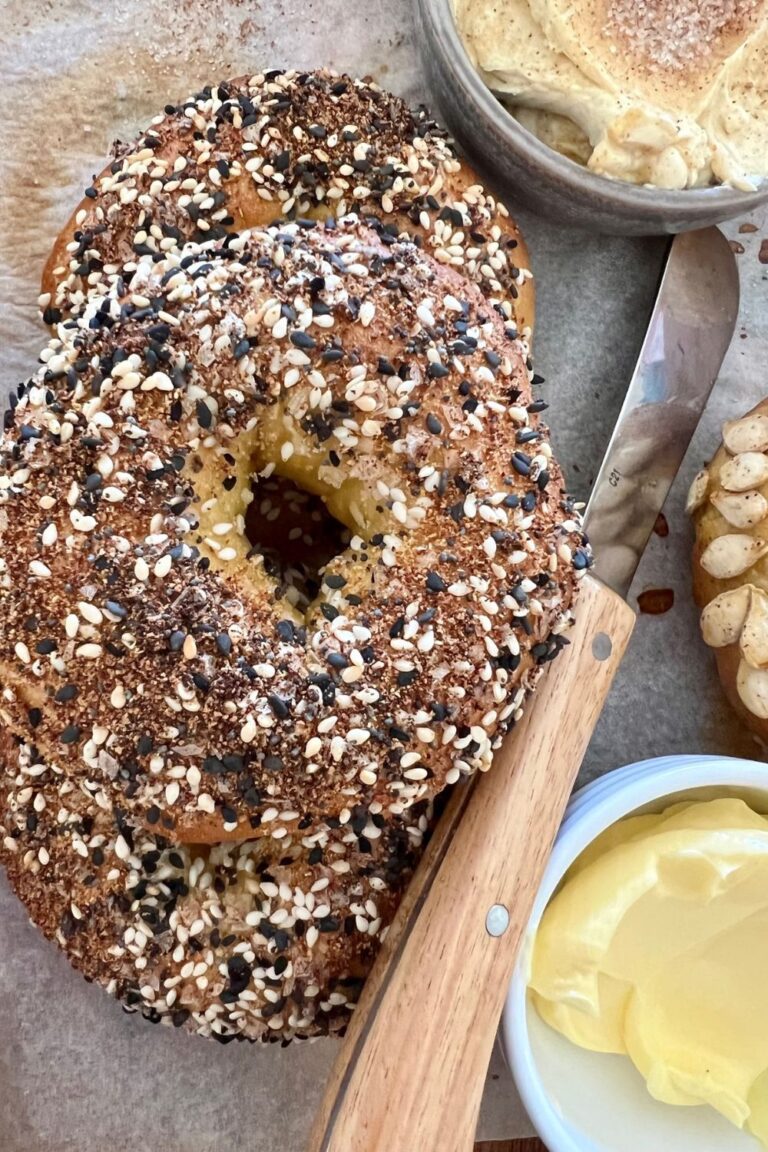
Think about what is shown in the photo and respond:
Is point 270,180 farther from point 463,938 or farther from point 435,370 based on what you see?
point 463,938

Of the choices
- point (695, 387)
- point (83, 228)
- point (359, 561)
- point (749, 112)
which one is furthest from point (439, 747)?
point (749, 112)

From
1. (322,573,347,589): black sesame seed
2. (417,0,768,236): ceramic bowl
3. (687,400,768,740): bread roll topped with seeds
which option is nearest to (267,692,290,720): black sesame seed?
(322,573,347,589): black sesame seed

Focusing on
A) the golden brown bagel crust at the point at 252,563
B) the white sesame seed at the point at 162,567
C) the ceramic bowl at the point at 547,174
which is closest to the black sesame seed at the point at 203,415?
the golden brown bagel crust at the point at 252,563

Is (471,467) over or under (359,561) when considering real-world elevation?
over

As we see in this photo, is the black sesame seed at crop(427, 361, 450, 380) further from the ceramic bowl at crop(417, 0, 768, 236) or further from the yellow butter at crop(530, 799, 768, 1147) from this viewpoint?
the yellow butter at crop(530, 799, 768, 1147)

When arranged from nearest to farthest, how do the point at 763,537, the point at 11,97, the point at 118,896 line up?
the point at 118,896, the point at 763,537, the point at 11,97

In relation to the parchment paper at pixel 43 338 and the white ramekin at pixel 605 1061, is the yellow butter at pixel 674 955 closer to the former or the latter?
the white ramekin at pixel 605 1061

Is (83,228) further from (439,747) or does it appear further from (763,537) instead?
(763,537)
